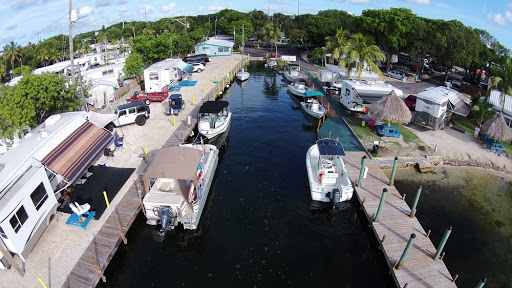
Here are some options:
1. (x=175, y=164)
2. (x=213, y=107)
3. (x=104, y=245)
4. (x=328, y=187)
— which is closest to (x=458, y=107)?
(x=328, y=187)

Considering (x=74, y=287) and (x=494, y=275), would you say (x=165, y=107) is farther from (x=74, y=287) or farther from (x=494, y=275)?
(x=494, y=275)

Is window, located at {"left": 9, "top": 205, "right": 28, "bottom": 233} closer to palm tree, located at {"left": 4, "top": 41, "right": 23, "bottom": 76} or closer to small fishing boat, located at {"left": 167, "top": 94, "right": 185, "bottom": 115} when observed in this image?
small fishing boat, located at {"left": 167, "top": 94, "right": 185, "bottom": 115}

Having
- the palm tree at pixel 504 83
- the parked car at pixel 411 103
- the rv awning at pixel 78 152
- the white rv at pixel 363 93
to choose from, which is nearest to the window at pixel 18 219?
the rv awning at pixel 78 152

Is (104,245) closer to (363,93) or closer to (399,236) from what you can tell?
→ (399,236)

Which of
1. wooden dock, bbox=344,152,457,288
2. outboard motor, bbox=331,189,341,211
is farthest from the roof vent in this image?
wooden dock, bbox=344,152,457,288

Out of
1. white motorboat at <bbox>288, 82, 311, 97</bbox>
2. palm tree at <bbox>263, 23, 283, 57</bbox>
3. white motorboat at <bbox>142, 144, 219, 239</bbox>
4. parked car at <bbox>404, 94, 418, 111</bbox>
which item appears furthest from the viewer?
palm tree at <bbox>263, 23, 283, 57</bbox>

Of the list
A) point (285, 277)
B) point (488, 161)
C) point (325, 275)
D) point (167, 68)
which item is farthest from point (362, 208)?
point (167, 68)

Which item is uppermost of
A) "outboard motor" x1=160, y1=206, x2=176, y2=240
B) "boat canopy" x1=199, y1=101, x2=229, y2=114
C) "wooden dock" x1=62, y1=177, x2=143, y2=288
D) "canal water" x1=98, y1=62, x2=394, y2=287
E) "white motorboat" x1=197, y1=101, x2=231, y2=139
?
"boat canopy" x1=199, y1=101, x2=229, y2=114
